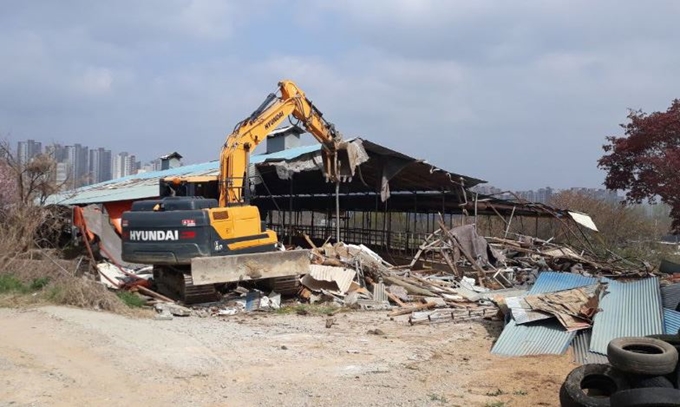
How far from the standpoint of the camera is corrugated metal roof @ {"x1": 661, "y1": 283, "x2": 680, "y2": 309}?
920 centimetres

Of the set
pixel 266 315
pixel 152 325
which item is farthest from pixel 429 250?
pixel 152 325

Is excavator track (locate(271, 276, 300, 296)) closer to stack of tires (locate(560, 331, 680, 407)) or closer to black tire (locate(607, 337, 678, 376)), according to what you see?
stack of tires (locate(560, 331, 680, 407))

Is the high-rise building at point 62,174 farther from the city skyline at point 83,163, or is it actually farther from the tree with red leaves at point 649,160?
the tree with red leaves at point 649,160

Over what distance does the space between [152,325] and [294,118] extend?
25.1 feet

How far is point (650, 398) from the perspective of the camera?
17.1ft

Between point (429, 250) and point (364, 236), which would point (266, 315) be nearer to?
point (429, 250)

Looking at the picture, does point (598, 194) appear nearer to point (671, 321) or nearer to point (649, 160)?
point (649, 160)

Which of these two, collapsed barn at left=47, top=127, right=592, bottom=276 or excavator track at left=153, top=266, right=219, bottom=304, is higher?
collapsed barn at left=47, top=127, right=592, bottom=276

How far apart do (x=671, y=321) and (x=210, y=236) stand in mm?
8002

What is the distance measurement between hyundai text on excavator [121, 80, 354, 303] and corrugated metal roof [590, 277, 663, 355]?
6130 mm

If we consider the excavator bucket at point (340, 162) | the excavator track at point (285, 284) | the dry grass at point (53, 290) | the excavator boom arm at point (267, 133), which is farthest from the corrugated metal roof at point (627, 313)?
the excavator bucket at point (340, 162)

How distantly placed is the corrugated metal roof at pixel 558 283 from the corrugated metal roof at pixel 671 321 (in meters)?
1.89

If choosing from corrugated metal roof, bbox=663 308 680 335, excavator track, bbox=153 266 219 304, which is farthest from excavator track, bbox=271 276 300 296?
corrugated metal roof, bbox=663 308 680 335

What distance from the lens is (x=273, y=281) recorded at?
13.2m
